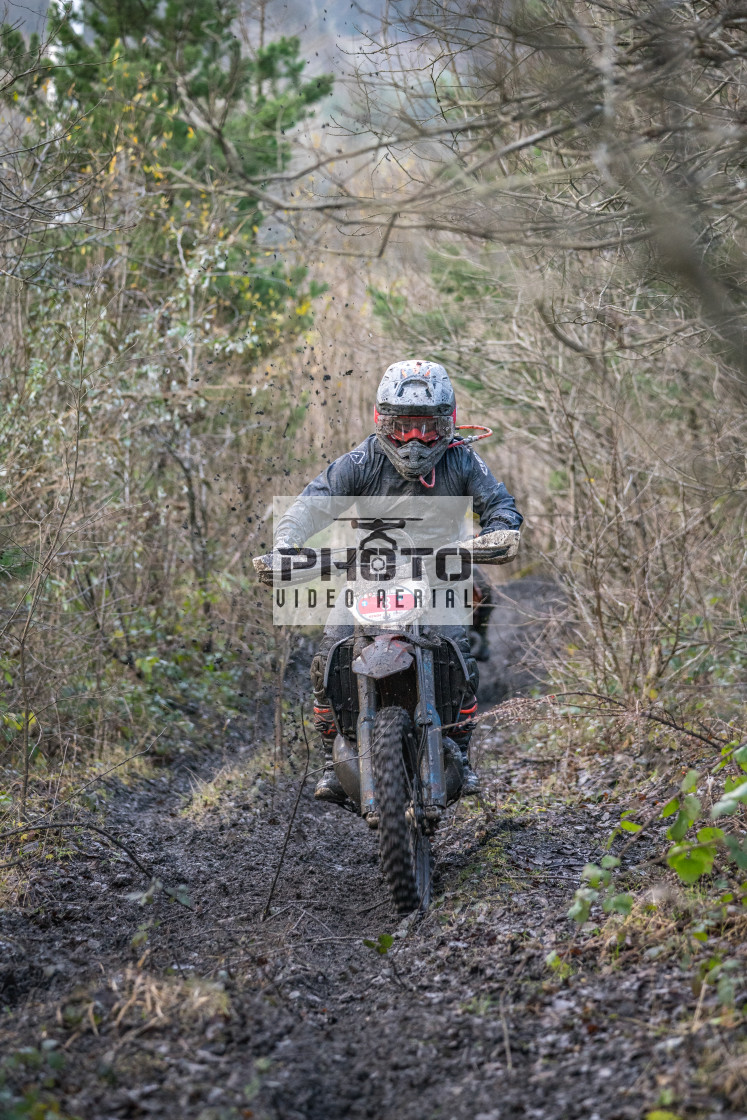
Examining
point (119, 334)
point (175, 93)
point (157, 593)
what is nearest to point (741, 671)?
point (157, 593)

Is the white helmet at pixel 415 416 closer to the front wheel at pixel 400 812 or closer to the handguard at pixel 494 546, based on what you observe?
the handguard at pixel 494 546

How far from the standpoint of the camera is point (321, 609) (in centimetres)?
1009

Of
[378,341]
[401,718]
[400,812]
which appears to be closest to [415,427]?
[401,718]

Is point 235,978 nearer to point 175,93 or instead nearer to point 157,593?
point 157,593

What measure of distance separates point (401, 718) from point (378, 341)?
8.33 meters

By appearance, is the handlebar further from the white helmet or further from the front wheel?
the front wheel

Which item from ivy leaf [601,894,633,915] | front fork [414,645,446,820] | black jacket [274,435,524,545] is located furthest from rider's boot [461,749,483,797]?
ivy leaf [601,894,633,915]

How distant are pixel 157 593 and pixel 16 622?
108 inches

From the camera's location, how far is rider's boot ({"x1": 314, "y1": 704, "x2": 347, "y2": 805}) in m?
5.64

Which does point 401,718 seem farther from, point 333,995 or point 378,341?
point 378,341

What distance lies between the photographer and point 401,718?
498cm

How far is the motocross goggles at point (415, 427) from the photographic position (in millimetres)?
5711

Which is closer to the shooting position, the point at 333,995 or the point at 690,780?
the point at 690,780

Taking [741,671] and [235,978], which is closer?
[235,978]
